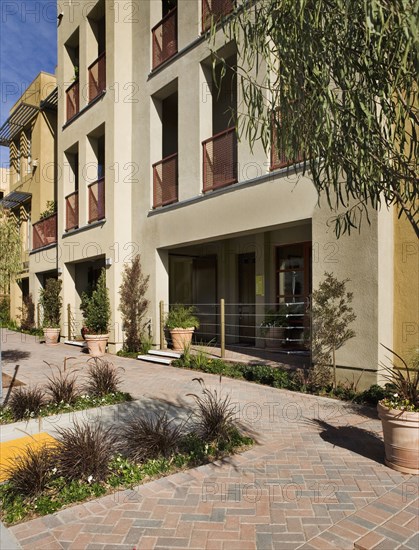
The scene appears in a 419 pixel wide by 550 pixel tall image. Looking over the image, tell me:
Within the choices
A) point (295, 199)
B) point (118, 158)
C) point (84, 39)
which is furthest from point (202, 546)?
point (84, 39)

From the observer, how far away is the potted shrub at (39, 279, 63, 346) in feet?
51.7

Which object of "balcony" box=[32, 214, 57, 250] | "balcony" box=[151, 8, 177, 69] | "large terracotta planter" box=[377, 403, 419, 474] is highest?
"balcony" box=[151, 8, 177, 69]

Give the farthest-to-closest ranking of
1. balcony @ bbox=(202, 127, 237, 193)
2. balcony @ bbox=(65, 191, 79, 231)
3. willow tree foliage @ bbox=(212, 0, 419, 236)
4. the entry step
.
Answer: balcony @ bbox=(65, 191, 79, 231), the entry step, balcony @ bbox=(202, 127, 237, 193), willow tree foliage @ bbox=(212, 0, 419, 236)

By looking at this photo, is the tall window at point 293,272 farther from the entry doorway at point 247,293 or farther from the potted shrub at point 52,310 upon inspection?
the potted shrub at point 52,310

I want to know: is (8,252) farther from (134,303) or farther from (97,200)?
(97,200)

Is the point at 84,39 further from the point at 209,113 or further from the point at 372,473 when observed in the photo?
the point at 372,473

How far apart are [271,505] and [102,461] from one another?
1.62 metres

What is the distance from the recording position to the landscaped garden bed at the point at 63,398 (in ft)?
19.6

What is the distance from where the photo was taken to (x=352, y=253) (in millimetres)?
6812

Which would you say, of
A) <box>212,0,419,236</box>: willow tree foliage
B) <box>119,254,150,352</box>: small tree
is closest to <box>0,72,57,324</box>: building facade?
<box>119,254,150,352</box>: small tree

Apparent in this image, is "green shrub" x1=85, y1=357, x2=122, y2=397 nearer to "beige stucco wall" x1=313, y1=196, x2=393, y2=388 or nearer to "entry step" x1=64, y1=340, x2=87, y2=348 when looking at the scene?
"beige stucco wall" x1=313, y1=196, x2=393, y2=388

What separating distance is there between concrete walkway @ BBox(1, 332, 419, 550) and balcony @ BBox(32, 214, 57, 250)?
13.6 metres

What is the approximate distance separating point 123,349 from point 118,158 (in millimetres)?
5901

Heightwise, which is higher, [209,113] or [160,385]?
[209,113]
